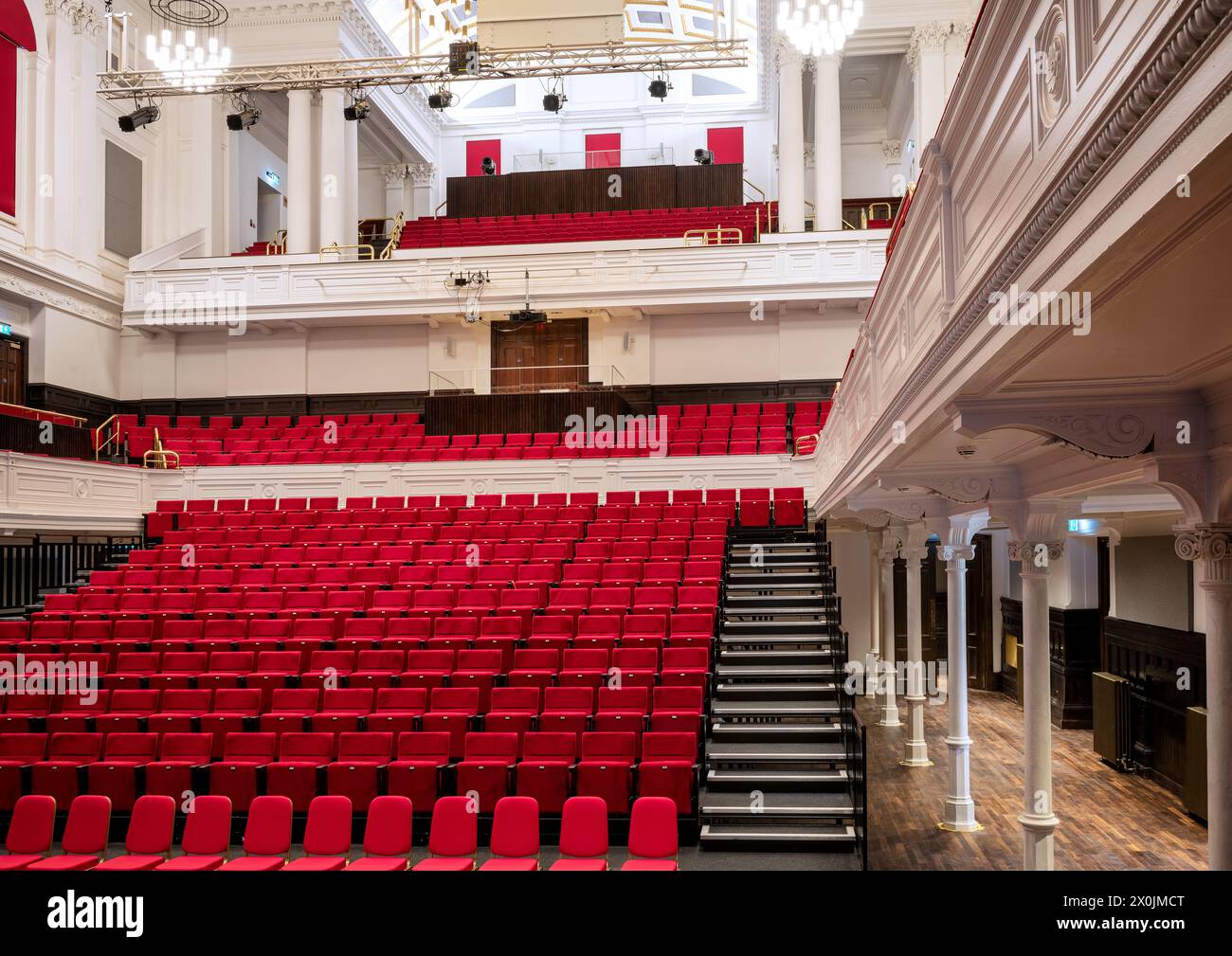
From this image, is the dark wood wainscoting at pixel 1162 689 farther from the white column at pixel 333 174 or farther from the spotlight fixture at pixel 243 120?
the white column at pixel 333 174

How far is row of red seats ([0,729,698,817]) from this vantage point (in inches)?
271

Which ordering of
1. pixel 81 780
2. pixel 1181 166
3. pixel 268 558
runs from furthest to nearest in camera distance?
pixel 268 558
pixel 81 780
pixel 1181 166

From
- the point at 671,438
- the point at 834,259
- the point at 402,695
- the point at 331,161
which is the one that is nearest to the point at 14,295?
the point at 331,161

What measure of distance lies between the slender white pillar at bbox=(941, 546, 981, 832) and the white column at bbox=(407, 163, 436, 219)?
2019 centimetres

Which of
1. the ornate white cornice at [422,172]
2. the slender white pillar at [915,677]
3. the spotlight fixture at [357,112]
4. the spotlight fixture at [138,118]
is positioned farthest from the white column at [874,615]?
the ornate white cornice at [422,172]

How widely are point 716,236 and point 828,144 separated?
2.64 m

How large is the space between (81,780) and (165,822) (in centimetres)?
185

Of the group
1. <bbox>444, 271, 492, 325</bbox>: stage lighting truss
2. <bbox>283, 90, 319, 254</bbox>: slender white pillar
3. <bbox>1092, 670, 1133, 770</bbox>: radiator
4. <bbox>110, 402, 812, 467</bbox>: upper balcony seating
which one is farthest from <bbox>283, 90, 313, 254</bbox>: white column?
<bbox>1092, 670, 1133, 770</bbox>: radiator

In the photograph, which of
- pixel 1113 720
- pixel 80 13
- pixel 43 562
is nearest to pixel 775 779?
pixel 1113 720

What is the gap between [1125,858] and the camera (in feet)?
25.5

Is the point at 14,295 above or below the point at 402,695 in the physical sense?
above

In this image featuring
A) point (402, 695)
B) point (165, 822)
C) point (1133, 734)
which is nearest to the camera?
point (165, 822)

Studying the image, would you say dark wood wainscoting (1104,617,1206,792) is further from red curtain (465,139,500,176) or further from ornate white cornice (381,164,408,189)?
ornate white cornice (381,164,408,189)
